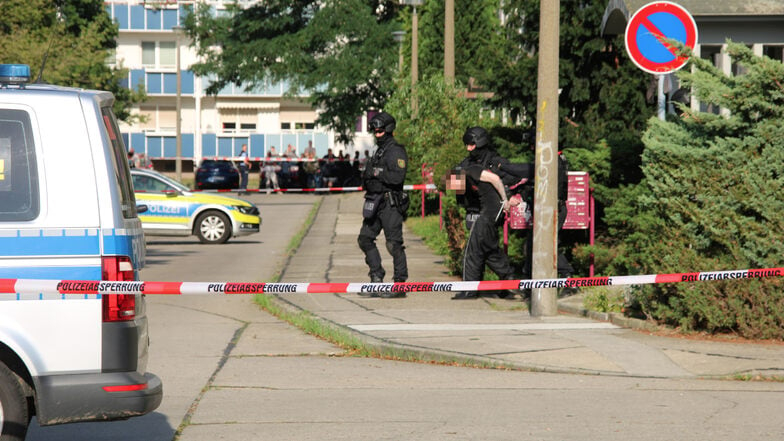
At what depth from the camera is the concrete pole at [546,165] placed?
10.8 metres

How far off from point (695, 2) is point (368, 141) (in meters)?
61.7

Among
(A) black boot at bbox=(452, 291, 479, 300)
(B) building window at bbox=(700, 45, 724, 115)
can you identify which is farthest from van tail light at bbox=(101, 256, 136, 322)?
(B) building window at bbox=(700, 45, 724, 115)

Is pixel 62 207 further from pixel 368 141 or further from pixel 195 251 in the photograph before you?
pixel 368 141

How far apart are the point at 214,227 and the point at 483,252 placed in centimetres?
1276

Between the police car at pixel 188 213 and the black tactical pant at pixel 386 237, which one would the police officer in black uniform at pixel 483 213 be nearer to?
the black tactical pant at pixel 386 237

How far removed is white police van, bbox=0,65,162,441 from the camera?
526 cm

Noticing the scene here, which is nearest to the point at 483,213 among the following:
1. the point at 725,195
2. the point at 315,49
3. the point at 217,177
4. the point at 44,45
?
the point at 725,195

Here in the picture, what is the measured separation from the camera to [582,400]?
7520 mm

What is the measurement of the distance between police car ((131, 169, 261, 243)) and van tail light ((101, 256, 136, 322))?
18.5m

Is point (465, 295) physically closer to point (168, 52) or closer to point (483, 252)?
point (483, 252)

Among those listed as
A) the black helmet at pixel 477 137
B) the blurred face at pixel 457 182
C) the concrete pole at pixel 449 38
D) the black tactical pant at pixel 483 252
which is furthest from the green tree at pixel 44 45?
the black tactical pant at pixel 483 252

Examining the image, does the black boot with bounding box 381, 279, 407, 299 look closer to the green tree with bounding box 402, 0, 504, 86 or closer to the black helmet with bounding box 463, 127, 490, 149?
the black helmet with bounding box 463, 127, 490, 149

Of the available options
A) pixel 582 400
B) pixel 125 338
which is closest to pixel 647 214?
pixel 582 400

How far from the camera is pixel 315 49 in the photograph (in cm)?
5000
